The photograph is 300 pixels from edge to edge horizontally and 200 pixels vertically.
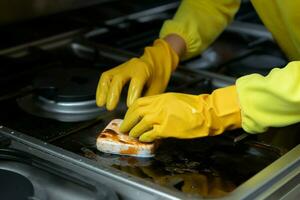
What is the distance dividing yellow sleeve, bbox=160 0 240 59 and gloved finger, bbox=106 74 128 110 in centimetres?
28

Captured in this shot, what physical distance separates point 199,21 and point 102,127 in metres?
0.43

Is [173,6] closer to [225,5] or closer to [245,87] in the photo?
[225,5]

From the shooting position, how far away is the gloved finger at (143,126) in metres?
1.02

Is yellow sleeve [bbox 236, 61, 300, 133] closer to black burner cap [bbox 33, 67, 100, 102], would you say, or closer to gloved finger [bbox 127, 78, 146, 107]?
gloved finger [bbox 127, 78, 146, 107]

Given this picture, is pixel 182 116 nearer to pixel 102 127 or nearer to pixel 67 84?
pixel 102 127

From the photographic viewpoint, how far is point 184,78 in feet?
4.46

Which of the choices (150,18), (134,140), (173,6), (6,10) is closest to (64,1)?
(6,10)

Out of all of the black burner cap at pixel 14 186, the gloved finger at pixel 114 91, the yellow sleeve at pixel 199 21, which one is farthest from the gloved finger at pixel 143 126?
the yellow sleeve at pixel 199 21

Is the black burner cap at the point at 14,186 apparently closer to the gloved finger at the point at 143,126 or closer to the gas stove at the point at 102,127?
the gas stove at the point at 102,127

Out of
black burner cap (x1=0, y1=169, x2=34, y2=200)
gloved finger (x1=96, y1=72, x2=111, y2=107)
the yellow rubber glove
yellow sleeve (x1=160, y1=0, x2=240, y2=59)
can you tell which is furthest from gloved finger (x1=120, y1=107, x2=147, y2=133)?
yellow sleeve (x1=160, y1=0, x2=240, y2=59)

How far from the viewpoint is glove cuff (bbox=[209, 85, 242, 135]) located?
104 centimetres

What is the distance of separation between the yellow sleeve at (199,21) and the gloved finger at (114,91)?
0.92 feet

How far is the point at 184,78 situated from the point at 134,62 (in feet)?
0.61

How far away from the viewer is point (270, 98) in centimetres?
98
